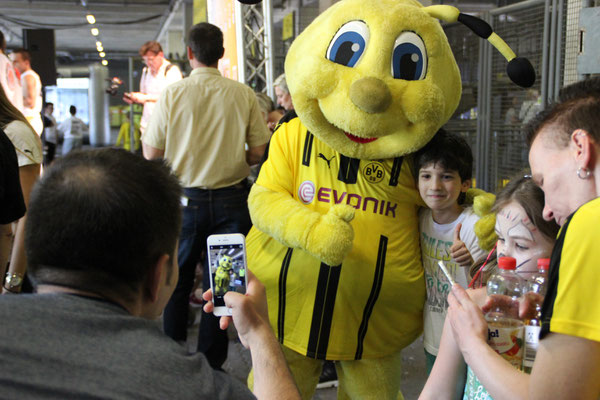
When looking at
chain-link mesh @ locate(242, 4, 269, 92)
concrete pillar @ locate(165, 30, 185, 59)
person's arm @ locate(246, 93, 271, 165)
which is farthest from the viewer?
concrete pillar @ locate(165, 30, 185, 59)

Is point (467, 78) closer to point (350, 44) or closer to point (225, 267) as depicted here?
point (350, 44)

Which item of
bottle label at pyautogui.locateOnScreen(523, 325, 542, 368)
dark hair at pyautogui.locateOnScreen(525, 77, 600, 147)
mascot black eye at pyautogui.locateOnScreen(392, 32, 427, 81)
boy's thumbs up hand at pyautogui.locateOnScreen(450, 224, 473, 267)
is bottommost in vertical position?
bottle label at pyautogui.locateOnScreen(523, 325, 542, 368)

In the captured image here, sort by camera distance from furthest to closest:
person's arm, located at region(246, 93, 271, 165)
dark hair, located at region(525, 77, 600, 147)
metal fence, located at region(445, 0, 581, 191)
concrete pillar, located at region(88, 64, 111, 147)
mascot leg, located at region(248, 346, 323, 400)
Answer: concrete pillar, located at region(88, 64, 111, 147), metal fence, located at region(445, 0, 581, 191), person's arm, located at region(246, 93, 271, 165), mascot leg, located at region(248, 346, 323, 400), dark hair, located at region(525, 77, 600, 147)

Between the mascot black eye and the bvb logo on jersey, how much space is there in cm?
35

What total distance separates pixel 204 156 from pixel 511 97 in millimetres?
2711

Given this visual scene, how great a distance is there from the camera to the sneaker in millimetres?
3645

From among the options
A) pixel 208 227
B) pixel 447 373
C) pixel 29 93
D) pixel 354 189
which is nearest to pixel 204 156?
pixel 208 227

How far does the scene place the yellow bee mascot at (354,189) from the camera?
2.31m

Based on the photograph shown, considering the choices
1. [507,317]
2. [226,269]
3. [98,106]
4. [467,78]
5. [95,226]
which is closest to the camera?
[95,226]

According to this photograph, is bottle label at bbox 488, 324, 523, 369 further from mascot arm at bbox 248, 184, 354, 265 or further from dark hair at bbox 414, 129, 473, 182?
dark hair at bbox 414, 129, 473, 182

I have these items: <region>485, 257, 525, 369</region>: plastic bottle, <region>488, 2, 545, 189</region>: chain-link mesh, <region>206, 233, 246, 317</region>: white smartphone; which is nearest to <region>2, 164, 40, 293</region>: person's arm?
<region>206, 233, 246, 317</region>: white smartphone

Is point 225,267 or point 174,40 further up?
point 174,40

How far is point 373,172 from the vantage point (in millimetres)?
2445

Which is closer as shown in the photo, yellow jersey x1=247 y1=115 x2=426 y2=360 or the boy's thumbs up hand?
the boy's thumbs up hand
